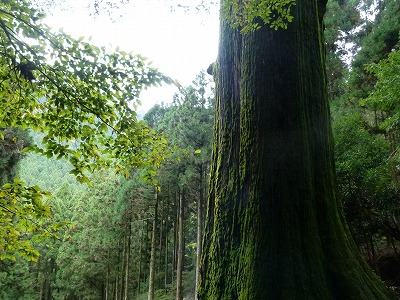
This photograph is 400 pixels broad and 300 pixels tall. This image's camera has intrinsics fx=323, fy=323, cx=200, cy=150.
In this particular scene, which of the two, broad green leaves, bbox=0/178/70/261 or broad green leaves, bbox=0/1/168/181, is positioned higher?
broad green leaves, bbox=0/1/168/181

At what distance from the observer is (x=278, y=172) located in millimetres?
2363

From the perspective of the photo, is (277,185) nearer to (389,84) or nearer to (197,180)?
(389,84)

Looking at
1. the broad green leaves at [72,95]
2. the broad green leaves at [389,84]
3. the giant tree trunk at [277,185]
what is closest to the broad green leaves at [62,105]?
the broad green leaves at [72,95]

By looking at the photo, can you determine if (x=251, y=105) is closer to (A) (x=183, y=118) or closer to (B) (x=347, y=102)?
(B) (x=347, y=102)

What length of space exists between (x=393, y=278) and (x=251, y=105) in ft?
34.8

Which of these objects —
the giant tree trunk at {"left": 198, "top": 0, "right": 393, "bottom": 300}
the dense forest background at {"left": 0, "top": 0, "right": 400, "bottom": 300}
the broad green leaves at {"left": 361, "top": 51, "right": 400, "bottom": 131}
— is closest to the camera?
the giant tree trunk at {"left": 198, "top": 0, "right": 393, "bottom": 300}

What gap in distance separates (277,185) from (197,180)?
16.5m

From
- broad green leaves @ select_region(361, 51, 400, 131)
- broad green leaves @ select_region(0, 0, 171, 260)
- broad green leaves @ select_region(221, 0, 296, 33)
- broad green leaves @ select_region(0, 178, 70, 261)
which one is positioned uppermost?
broad green leaves @ select_region(361, 51, 400, 131)

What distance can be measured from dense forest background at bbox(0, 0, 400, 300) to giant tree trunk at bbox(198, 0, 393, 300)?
1.71 feet

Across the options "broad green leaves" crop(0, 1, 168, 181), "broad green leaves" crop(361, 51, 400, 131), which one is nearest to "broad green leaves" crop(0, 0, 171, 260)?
"broad green leaves" crop(0, 1, 168, 181)

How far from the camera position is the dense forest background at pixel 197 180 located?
8914 millimetres

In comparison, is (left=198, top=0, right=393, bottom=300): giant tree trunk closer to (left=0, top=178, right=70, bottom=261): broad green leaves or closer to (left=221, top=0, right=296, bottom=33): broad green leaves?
(left=221, top=0, right=296, bottom=33): broad green leaves

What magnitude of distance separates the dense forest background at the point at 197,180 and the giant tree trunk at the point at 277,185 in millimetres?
522

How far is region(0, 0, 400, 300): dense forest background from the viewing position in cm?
891
